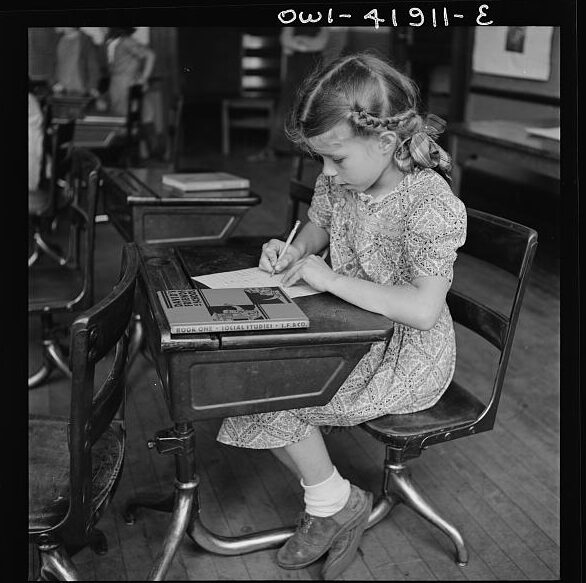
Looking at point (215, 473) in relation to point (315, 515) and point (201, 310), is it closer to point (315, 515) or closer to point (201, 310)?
point (315, 515)

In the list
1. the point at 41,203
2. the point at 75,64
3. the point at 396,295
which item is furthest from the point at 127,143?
the point at 396,295

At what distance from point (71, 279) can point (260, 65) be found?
7585 millimetres

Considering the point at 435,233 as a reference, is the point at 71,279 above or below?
below

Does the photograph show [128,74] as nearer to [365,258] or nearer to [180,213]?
[180,213]

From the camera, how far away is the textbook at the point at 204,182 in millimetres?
2611

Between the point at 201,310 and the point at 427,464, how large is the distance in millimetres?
1233

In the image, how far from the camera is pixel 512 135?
3.88 meters

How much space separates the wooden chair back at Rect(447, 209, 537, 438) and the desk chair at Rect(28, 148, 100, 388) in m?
1.13

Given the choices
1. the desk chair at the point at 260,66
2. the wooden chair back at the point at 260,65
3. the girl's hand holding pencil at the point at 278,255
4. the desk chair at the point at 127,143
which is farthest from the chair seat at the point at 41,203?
the wooden chair back at the point at 260,65

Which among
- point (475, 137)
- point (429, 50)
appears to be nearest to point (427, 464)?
point (475, 137)

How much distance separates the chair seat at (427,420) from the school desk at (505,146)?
5.89ft

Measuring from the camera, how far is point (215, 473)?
240 cm

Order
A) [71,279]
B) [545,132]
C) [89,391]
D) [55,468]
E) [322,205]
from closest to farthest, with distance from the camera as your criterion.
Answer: [89,391] → [55,468] → [322,205] → [71,279] → [545,132]

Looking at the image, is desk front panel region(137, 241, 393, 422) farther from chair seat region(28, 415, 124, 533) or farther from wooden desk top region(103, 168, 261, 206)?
wooden desk top region(103, 168, 261, 206)
